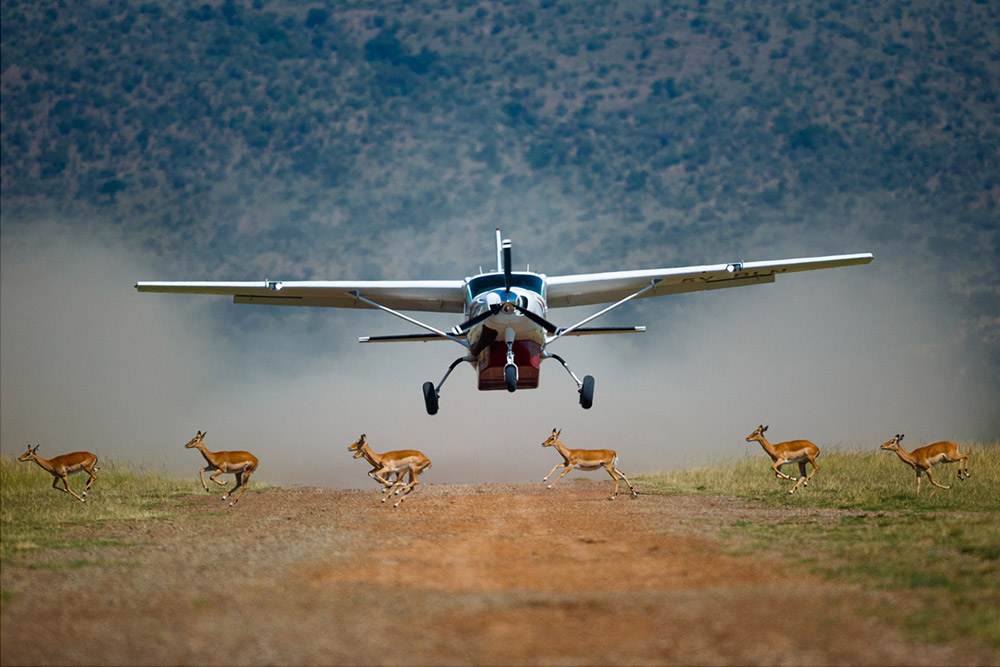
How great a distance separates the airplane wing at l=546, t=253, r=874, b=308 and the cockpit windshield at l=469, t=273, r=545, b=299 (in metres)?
2.07

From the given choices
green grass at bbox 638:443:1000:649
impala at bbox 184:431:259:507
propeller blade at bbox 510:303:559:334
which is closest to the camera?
green grass at bbox 638:443:1000:649

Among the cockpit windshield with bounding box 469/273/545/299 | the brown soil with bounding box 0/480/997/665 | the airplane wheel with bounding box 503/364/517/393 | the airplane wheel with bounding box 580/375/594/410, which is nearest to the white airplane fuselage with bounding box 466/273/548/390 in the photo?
the cockpit windshield with bounding box 469/273/545/299

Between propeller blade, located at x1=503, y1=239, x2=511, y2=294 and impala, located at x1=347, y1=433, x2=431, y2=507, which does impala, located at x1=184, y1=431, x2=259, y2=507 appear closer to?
impala, located at x1=347, y1=433, x2=431, y2=507

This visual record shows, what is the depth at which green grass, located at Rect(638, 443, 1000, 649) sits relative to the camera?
7.54 metres

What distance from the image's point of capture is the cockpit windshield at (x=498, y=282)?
70.3 ft

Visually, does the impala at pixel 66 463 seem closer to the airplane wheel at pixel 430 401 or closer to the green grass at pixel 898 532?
the airplane wheel at pixel 430 401

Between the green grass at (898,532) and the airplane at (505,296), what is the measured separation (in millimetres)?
4047

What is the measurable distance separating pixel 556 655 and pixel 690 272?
1840cm

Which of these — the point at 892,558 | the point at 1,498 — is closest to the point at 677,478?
the point at 892,558

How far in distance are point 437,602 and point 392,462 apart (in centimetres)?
862

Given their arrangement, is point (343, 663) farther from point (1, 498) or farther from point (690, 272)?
point (690, 272)

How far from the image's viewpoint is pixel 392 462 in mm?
16250

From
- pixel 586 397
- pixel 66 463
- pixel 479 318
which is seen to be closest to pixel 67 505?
pixel 66 463

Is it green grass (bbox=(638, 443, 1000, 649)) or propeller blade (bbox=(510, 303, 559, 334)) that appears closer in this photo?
green grass (bbox=(638, 443, 1000, 649))
